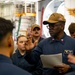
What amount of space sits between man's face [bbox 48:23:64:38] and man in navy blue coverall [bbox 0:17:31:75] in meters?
1.18

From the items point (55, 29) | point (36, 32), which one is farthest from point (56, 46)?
point (36, 32)

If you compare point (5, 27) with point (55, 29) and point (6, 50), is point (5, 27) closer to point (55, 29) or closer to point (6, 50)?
point (6, 50)

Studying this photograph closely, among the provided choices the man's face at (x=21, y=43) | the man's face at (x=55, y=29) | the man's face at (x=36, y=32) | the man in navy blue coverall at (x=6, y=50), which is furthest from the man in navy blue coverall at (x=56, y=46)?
the man's face at (x=36, y=32)

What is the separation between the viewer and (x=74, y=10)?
5117mm

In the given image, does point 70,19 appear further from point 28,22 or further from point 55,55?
point 55,55

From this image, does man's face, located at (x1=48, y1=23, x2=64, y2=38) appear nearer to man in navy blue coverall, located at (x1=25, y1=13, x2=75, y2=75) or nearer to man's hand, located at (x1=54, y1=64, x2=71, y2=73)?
man in navy blue coverall, located at (x1=25, y1=13, x2=75, y2=75)

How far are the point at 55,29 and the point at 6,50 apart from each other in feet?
4.19

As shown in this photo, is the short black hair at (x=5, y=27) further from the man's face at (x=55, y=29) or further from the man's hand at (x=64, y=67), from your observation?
the man's face at (x=55, y=29)

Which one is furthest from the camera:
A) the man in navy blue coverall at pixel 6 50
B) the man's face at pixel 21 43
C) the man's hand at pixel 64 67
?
the man's face at pixel 21 43

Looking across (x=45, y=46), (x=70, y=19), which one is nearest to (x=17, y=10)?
(x=70, y=19)

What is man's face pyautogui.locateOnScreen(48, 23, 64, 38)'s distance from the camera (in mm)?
2632

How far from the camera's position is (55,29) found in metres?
2.65

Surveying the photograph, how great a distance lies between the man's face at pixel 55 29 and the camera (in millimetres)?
2632

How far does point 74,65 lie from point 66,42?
26 centimetres
